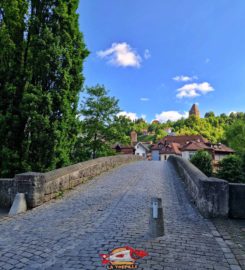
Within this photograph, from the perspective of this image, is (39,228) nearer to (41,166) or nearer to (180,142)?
(41,166)

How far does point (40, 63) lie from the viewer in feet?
31.7

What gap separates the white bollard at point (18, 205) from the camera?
585cm

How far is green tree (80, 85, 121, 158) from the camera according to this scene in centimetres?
2206

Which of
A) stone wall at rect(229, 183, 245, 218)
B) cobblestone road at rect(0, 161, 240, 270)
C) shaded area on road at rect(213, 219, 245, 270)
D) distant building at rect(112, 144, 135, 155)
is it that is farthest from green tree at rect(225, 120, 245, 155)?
cobblestone road at rect(0, 161, 240, 270)

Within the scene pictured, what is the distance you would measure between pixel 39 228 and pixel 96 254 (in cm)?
174

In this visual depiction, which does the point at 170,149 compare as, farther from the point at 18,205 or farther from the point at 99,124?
the point at 18,205

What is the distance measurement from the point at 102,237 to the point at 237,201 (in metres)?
3.21

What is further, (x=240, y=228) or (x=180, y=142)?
(x=180, y=142)

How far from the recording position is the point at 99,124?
2225 cm

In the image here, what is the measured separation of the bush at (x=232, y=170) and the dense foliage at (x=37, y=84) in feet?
38.5

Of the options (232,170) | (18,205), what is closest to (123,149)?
(232,170)

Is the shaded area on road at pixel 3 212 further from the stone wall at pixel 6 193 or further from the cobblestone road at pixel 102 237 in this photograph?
the cobblestone road at pixel 102 237

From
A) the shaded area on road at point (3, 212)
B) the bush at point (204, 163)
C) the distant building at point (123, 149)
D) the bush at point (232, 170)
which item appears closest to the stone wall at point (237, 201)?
the shaded area on road at point (3, 212)

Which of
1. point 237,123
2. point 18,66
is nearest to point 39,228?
point 18,66
